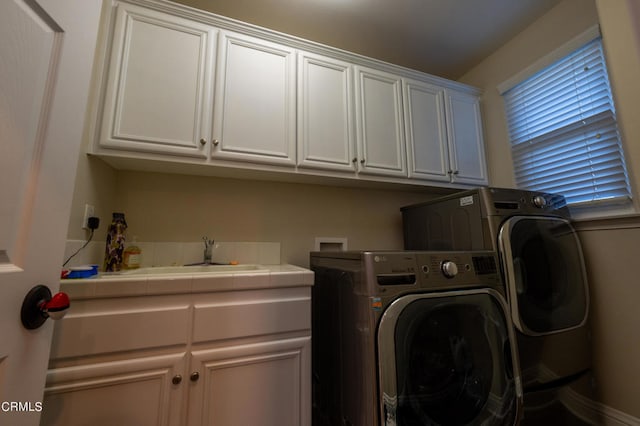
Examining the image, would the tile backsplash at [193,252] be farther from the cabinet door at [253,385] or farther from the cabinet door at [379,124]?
the cabinet door at [379,124]

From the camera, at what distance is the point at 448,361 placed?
3.70ft

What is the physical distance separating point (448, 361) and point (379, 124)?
1.45 metres

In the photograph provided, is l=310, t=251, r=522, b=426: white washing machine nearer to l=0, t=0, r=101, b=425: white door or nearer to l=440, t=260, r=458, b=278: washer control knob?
l=440, t=260, r=458, b=278: washer control knob

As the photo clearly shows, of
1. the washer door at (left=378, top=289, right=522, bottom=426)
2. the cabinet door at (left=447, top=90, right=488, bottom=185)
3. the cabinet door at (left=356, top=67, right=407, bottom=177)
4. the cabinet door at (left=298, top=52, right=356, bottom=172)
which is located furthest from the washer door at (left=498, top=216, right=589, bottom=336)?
the cabinet door at (left=298, top=52, right=356, bottom=172)

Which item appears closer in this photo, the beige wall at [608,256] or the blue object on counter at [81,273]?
the blue object on counter at [81,273]

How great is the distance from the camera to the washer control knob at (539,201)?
1.53 metres

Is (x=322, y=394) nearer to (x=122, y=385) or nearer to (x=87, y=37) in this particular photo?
(x=122, y=385)

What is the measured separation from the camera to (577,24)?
1685 millimetres

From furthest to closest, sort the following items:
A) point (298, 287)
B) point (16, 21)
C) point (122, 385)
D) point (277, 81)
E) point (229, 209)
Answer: point (229, 209)
point (277, 81)
point (298, 287)
point (122, 385)
point (16, 21)

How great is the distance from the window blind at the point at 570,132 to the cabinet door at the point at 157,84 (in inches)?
86.8

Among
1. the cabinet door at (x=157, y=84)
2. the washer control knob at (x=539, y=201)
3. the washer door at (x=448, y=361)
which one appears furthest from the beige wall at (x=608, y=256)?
the cabinet door at (x=157, y=84)

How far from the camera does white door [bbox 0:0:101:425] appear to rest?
54cm

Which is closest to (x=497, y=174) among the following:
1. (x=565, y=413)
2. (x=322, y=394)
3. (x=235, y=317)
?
(x=565, y=413)

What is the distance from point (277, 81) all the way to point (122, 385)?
1.63m
